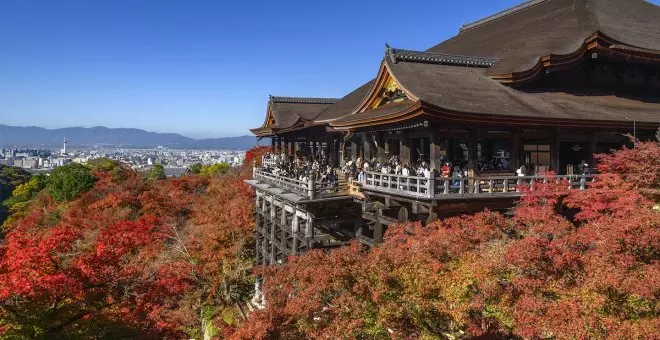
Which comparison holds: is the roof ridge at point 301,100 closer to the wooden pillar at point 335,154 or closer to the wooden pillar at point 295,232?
the wooden pillar at point 335,154

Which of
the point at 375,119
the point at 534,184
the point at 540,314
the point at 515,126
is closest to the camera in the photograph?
the point at 540,314

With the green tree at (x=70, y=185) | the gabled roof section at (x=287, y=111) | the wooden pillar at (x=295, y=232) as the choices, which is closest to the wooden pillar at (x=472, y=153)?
the wooden pillar at (x=295, y=232)

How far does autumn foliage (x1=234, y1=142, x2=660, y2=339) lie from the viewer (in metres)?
7.18

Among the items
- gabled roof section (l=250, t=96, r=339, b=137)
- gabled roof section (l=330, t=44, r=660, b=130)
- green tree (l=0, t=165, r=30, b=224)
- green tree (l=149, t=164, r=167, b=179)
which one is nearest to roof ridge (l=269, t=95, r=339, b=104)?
gabled roof section (l=250, t=96, r=339, b=137)

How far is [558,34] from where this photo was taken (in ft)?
68.5

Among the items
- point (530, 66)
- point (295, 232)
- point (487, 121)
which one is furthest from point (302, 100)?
point (487, 121)

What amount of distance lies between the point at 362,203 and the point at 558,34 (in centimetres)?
1255

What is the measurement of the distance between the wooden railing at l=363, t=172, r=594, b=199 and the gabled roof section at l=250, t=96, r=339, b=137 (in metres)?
14.9

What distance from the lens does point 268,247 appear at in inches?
1093

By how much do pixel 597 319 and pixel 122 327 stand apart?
10550 millimetres

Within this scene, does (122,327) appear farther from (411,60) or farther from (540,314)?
(411,60)

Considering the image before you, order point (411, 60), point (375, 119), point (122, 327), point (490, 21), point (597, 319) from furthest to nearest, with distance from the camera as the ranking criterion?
point (490, 21) → point (411, 60) → point (375, 119) → point (122, 327) → point (597, 319)

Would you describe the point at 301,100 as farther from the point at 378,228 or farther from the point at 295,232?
the point at 378,228

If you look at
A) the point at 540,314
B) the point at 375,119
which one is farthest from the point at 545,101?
the point at 540,314
